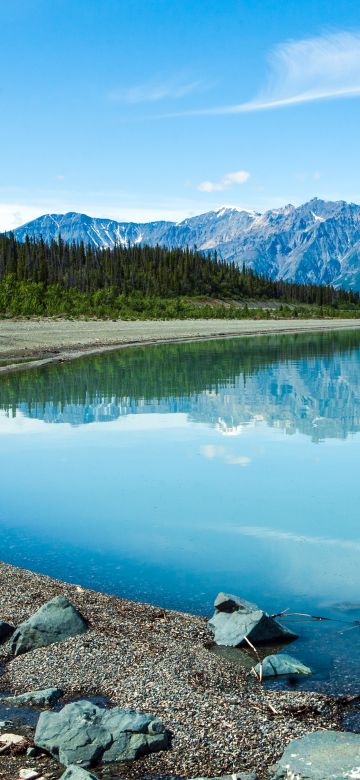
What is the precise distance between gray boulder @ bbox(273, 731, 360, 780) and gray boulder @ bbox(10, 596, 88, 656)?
2.91m

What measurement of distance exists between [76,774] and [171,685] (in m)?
1.63

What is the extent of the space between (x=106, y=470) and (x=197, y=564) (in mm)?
→ 5822

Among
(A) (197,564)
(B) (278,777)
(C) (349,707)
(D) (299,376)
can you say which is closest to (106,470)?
(A) (197,564)

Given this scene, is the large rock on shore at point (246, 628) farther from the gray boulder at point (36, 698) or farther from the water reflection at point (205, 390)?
the water reflection at point (205, 390)

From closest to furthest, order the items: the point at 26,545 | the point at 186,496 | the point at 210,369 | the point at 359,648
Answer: the point at 359,648 < the point at 26,545 < the point at 186,496 < the point at 210,369

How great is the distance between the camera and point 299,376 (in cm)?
3384

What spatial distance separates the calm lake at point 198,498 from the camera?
9312 mm

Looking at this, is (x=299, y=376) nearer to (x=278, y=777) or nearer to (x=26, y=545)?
(x=26, y=545)

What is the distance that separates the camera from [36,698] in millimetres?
6422

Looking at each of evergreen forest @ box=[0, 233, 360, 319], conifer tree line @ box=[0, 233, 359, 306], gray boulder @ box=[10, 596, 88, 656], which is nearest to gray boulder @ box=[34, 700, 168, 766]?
gray boulder @ box=[10, 596, 88, 656]

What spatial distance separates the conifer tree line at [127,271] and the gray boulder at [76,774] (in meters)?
122

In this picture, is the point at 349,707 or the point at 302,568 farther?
the point at 302,568

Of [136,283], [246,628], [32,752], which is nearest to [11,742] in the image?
[32,752]

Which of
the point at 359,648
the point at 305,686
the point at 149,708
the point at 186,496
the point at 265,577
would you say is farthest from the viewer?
the point at 186,496
